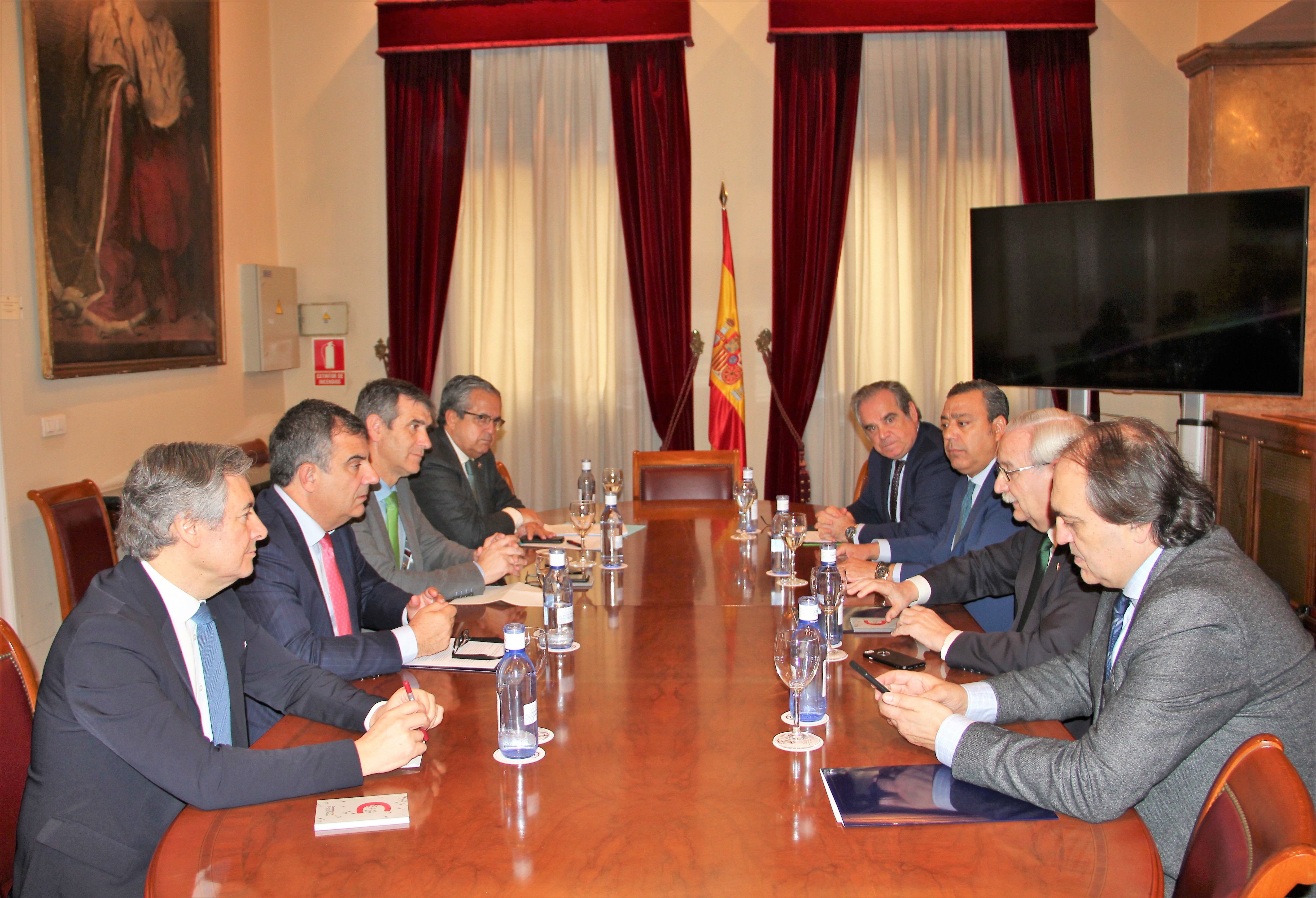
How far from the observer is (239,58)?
6.14 meters

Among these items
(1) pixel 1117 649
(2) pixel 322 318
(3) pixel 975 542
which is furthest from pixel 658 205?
(1) pixel 1117 649

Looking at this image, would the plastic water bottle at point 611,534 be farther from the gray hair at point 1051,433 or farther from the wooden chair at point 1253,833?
the wooden chair at point 1253,833

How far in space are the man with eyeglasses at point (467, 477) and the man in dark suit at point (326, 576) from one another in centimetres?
103

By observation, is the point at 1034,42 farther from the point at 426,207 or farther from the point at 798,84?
the point at 426,207

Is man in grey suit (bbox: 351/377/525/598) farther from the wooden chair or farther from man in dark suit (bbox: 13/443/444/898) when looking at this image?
the wooden chair

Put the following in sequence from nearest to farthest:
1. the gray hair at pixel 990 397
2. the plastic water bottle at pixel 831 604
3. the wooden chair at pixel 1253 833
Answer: the wooden chair at pixel 1253 833 → the plastic water bottle at pixel 831 604 → the gray hair at pixel 990 397

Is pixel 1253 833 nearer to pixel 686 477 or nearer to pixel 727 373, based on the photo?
pixel 686 477

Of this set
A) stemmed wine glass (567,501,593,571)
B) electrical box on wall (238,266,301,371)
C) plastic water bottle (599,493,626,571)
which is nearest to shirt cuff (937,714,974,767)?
plastic water bottle (599,493,626,571)

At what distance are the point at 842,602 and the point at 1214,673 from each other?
45.1 inches

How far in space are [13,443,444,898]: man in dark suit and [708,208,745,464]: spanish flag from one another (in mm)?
4373

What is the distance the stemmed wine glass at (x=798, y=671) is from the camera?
1.88 metres

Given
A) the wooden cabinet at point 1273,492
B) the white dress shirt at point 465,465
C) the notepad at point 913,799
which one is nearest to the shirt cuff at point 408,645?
the notepad at point 913,799

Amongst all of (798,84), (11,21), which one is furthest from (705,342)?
(11,21)

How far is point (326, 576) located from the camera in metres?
2.69
